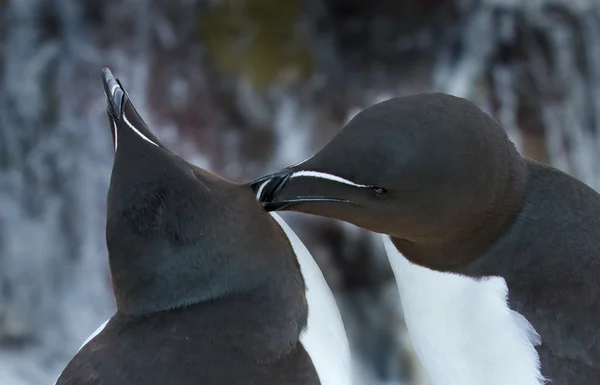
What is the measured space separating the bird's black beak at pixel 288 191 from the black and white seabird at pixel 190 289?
0.15 ft

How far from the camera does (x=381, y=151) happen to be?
5.06 ft

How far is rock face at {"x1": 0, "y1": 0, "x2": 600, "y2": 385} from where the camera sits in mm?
4457

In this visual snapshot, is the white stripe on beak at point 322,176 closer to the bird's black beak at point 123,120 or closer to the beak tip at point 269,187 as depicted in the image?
the beak tip at point 269,187

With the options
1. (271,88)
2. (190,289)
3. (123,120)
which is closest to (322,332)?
(190,289)

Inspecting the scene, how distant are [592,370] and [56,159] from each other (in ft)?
12.4

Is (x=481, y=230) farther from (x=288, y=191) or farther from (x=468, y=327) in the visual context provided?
(x=288, y=191)

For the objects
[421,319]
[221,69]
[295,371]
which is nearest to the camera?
[295,371]

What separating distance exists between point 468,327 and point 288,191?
0.58 m

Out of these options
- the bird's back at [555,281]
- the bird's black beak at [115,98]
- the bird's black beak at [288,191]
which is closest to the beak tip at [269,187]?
the bird's black beak at [288,191]

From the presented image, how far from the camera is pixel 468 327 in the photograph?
1800mm

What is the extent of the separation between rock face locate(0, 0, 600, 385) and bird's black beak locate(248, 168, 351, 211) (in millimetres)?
2714

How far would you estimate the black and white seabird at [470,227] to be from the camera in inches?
61.6

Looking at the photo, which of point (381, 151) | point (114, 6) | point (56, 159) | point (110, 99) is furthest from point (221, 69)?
point (381, 151)

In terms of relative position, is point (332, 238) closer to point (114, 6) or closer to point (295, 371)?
point (114, 6)
